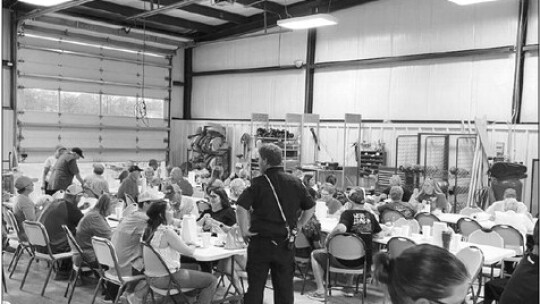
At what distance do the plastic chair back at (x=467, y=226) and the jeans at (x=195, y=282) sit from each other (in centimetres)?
353

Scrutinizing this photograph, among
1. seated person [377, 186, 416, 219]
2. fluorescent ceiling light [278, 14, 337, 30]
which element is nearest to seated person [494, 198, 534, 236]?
seated person [377, 186, 416, 219]

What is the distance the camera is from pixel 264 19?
52.1ft

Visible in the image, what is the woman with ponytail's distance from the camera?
5.36 ft

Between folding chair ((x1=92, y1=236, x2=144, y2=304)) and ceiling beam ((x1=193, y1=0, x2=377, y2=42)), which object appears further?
ceiling beam ((x1=193, y1=0, x2=377, y2=42))

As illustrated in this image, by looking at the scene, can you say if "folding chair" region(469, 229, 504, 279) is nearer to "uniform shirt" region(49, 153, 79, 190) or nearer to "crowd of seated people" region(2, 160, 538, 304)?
"crowd of seated people" region(2, 160, 538, 304)

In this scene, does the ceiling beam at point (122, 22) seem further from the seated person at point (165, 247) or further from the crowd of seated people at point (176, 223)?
the seated person at point (165, 247)

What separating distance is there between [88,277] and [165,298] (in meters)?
2.49

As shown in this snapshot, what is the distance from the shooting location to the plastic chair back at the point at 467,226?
691cm

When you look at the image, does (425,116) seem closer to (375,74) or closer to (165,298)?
(375,74)

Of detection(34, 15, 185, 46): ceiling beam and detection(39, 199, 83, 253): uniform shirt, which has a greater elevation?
detection(34, 15, 185, 46): ceiling beam

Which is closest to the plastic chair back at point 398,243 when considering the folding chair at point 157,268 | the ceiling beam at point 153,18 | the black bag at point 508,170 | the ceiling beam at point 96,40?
the folding chair at point 157,268

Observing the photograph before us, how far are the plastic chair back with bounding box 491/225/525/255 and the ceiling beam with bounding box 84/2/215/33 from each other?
12551mm

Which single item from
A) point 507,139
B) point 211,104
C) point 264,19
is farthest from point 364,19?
point 211,104

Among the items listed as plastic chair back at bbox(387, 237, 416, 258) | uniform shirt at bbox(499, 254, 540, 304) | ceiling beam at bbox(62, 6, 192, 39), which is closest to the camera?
uniform shirt at bbox(499, 254, 540, 304)
